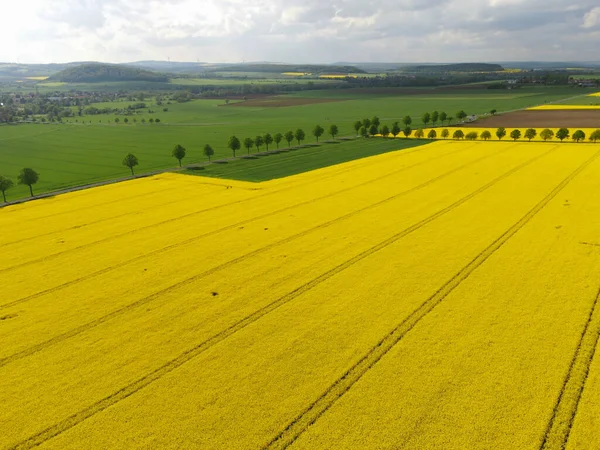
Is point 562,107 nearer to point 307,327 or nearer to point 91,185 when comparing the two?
point 91,185

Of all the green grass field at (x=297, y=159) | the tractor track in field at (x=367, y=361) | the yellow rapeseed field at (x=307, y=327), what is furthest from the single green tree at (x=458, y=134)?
the tractor track in field at (x=367, y=361)

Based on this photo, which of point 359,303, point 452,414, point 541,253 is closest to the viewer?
point 452,414

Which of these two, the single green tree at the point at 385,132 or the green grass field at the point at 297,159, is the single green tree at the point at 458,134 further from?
the single green tree at the point at 385,132

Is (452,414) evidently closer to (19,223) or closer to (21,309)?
(21,309)

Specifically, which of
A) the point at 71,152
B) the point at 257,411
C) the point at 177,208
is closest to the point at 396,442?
the point at 257,411

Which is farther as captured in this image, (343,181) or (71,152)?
(71,152)

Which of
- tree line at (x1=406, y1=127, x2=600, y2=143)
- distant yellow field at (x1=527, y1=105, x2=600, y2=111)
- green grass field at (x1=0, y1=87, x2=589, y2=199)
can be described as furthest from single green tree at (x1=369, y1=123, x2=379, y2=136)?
distant yellow field at (x1=527, y1=105, x2=600, y2=111)
